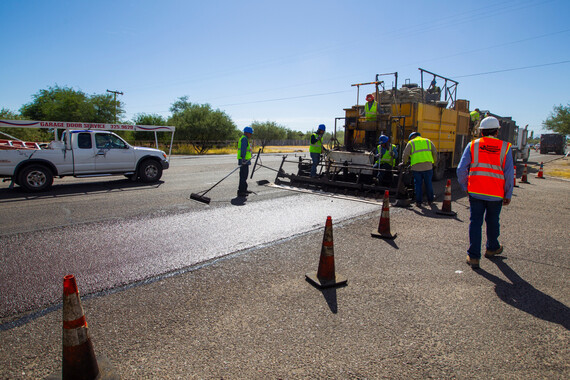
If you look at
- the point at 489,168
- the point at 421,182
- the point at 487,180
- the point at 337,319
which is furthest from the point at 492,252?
the point at 421,182

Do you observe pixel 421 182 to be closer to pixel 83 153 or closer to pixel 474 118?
pixel 474 118

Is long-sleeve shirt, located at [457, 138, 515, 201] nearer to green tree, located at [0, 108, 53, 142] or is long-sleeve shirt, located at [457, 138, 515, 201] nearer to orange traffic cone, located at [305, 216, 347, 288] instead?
orange traffic cone, located at [305, 216, 347, 288]

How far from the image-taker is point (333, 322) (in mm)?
2959

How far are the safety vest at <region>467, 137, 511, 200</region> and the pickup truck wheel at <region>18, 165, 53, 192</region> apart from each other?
→ 404 inches

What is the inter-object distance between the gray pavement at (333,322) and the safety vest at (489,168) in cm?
97

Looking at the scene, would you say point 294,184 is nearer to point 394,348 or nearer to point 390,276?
point 390,276

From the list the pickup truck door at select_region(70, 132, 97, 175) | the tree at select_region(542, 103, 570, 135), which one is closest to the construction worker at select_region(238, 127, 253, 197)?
the pickup truck door at select_region(70, 132, 97, 175)

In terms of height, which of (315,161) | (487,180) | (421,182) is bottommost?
(421,182)

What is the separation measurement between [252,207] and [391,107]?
17.8 feet

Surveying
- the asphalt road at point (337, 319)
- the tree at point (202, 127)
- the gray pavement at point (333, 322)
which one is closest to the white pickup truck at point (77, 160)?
the asphalt road at point (337, 319)

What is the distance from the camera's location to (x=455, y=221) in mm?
6676

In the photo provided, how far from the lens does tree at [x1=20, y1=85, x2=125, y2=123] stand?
3256 centimetres

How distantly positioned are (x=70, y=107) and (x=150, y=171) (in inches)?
1083

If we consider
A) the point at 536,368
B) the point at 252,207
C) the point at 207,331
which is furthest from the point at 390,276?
the point at 252,207
